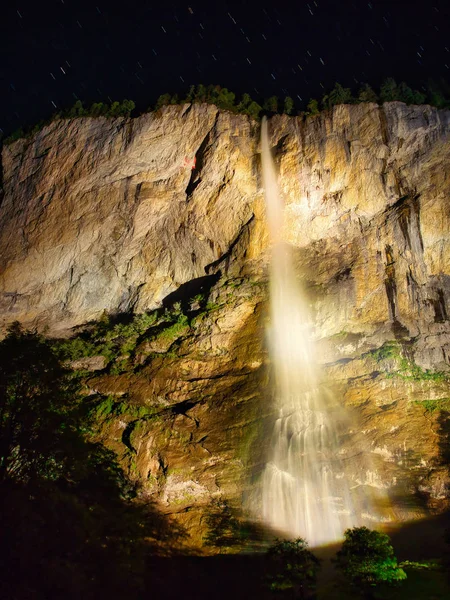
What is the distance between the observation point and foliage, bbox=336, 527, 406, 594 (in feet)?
37.3

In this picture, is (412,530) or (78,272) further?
(78,272)

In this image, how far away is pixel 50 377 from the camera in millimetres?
11609

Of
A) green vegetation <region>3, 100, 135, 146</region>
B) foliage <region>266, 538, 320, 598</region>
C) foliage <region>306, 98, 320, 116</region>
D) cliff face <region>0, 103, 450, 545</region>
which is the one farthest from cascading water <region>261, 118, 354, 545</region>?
green vegetation <region>3, 100, 135, 146</region>

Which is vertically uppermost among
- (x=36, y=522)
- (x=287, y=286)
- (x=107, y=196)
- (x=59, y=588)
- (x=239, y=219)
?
(x=107, y=196)

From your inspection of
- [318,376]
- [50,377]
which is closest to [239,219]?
[318,376]

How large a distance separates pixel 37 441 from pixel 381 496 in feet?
50.0

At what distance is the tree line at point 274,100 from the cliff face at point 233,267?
3.32ft

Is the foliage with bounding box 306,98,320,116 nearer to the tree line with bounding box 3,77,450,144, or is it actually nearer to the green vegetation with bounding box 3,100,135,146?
the tree line with bounding box 3,77,450,144

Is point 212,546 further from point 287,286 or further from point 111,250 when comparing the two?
point 111,250

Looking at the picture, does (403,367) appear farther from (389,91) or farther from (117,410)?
(389,91)

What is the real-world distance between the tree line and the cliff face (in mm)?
1013

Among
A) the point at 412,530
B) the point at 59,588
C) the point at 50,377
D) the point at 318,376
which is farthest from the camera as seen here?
the point at 318,376

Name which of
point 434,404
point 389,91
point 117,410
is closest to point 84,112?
point 389,91

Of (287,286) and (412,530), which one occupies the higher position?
(287,286)
